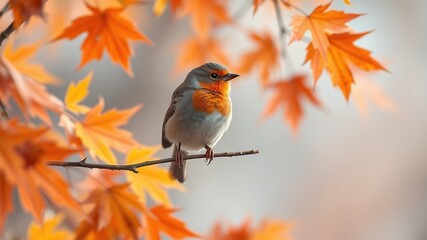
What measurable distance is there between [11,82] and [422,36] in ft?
13.7

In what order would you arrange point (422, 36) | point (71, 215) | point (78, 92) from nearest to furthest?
point (78, 92) → point (71, 215) → point (422, 36)

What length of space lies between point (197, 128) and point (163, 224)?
0.41 metres

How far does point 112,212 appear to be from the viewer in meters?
1.15

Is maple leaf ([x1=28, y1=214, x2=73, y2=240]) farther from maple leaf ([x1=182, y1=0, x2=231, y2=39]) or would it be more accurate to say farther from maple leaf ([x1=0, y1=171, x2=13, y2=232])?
maple leaf ([x1=182, y1=0, x2=231, y2=39])

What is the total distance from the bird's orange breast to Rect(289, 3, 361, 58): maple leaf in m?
0.43

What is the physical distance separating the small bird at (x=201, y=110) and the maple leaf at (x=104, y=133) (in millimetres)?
260

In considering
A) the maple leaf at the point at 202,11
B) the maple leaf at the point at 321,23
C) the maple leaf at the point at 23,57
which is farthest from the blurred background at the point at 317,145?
the maple leaf at the point at 321,23

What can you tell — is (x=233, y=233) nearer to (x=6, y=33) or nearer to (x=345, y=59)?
(x=345, y=59)

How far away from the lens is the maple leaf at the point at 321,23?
121 cm

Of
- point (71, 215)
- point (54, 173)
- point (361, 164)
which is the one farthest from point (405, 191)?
point (54, 173)

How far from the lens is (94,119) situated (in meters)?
1.32

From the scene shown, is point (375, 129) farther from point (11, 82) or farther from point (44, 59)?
point (11, 82)

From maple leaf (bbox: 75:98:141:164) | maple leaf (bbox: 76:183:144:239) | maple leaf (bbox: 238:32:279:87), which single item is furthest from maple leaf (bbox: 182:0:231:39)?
maple leaf (bbox: 76:183:144:239)

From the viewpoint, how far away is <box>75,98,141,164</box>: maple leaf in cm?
131
